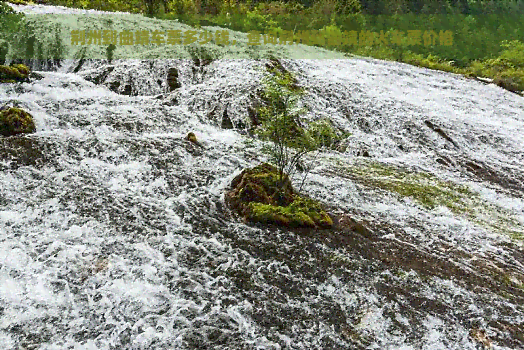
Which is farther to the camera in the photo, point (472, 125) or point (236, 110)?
point (472, 125)

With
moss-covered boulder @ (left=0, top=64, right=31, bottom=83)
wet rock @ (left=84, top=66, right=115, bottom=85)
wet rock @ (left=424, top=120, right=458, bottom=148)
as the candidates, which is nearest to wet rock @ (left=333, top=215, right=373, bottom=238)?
wet rock @ (left=424, top=120, right=458, bottom=148)

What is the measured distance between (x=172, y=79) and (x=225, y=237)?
887 cm

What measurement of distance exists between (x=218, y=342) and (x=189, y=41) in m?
16.4

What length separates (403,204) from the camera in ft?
27.6

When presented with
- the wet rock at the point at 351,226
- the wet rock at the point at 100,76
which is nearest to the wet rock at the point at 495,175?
the wet rock at the point at 351,226

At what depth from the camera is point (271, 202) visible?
7535 mm

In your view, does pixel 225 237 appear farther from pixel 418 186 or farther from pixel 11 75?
pixel 11 75

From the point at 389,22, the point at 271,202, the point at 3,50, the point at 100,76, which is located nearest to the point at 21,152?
the point at 271,202

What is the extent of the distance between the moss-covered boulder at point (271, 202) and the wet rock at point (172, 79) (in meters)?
6.50

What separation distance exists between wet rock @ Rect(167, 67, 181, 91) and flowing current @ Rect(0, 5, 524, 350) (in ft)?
3.38

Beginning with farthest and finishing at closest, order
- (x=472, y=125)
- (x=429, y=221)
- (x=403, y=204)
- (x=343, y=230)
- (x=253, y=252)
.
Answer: (x=472, y=125) < (x=403, y=204) < (x=429, y=221) < (x=343, y=230) < (x=253, y=252)

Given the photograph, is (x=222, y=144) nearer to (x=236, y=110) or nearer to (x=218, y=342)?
(x=236, y=110)

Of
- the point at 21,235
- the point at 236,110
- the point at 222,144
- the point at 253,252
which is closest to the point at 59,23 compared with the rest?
the point at 236,110

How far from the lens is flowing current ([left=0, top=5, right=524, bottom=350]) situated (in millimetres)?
4926
